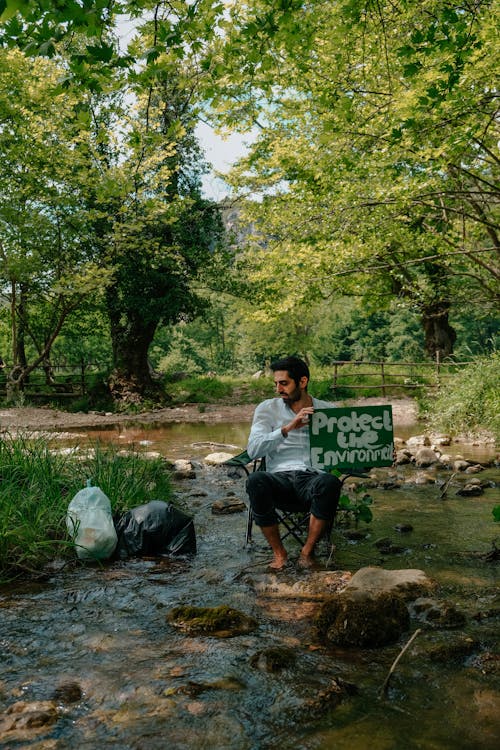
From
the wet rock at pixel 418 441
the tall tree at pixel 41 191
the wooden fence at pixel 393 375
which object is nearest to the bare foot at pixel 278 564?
the wet rock at pixel 418 441

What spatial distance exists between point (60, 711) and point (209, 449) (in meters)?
8.64

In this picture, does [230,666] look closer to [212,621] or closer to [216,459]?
[212,621]

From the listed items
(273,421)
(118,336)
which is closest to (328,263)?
(118,336)

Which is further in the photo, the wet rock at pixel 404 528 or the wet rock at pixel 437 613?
the wet rock at pixel 404 528

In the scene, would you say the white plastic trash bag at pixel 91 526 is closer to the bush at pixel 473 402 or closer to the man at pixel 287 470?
the man at pixel 287 470

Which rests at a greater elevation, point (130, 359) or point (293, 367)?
point (130, 359)

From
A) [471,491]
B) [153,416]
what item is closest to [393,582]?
[471,491]

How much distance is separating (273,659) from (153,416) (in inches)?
634

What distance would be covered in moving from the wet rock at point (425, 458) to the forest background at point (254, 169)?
3.40 meters

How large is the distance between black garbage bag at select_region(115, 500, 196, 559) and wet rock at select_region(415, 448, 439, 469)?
472cm

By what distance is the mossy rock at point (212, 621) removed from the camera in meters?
3.12

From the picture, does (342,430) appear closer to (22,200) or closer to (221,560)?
(221,560)

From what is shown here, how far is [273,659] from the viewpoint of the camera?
2.70 meters

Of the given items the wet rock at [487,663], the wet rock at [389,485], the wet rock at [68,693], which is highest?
the wet rock at [68,693]
